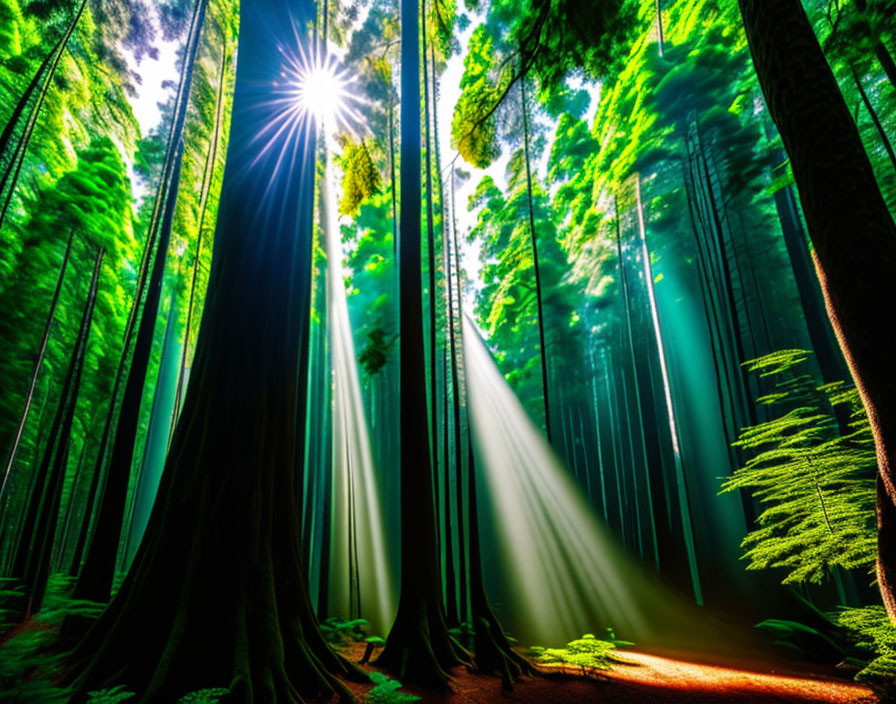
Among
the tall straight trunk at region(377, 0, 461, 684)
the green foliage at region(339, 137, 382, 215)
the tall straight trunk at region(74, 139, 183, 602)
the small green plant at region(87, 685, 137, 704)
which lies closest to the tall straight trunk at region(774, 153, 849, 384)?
the tall straight trunk at region(377, 0, 461, 684)

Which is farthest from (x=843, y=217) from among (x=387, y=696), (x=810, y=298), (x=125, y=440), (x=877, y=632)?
(x=810, y=298)

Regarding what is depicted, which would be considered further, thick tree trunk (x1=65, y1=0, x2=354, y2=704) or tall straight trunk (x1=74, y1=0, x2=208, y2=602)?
tall straight trunk (x1=74, y1=0, x2=208, y2=602)

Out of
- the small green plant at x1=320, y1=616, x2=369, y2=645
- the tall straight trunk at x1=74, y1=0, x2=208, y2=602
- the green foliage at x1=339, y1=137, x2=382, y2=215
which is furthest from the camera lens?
the green foliage at x1=339, y1=137, x2=382, y2=215

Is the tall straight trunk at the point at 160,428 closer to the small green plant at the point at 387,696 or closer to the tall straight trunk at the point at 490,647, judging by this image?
the tall straight trunk at the point at 490,647

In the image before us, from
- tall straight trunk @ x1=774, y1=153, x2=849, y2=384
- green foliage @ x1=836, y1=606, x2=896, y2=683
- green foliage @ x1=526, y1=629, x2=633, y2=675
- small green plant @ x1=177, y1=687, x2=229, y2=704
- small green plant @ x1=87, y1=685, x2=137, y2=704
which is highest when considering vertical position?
tall straight trunk @ x1=774, y1=153, x2=849, y2=384

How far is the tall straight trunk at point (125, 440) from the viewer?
10.6ft

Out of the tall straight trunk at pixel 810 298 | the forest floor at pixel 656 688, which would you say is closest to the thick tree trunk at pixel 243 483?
the forest floor at pixel 656 688

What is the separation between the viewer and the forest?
206cm

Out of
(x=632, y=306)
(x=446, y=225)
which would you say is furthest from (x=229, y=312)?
(x=632, y=306)

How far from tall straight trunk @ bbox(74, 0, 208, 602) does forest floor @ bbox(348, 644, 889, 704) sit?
2.48 metres

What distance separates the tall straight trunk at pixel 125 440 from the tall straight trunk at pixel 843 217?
16.5 ft

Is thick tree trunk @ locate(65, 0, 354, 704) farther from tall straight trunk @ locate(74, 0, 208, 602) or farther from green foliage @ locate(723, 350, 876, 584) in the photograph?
green foliage @ locate(723, 350, 876, 584)

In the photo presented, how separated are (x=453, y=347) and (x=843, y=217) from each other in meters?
3.61

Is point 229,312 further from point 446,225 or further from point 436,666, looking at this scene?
point 446,225
